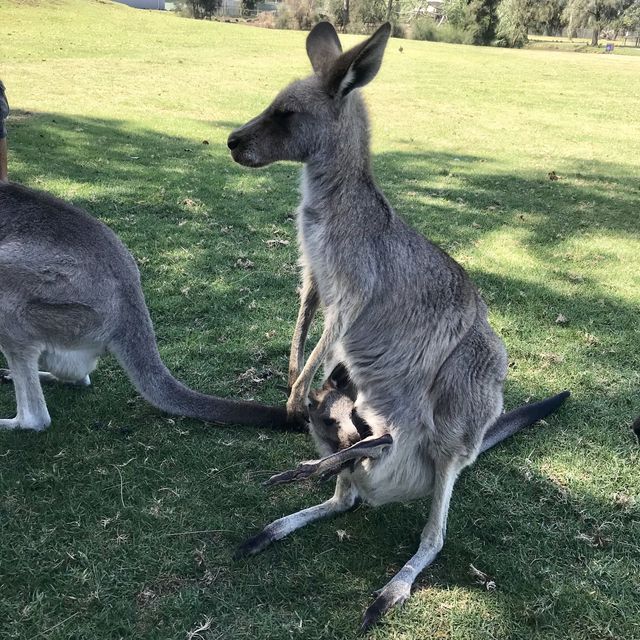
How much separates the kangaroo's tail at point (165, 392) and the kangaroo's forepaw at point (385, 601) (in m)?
0.83

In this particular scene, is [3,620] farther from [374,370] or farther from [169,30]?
[169,30]

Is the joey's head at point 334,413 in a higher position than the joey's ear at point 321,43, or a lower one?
lower

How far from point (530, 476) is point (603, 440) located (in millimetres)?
496

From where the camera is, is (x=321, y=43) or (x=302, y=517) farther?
(x=321, y=43)

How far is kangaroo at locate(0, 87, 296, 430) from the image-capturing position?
2527mm

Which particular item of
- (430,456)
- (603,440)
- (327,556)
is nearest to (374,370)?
(430,456)

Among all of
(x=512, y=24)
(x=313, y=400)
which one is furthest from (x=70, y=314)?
(x=512, y=24)

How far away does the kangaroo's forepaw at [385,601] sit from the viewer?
1964mm

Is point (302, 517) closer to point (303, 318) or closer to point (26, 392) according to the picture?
point (303, 318)

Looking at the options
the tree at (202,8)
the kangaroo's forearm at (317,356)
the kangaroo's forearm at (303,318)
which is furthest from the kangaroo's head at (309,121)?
the tree at (202,8)

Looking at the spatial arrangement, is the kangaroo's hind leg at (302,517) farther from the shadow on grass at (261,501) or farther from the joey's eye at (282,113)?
the joey's eye at (282,113)

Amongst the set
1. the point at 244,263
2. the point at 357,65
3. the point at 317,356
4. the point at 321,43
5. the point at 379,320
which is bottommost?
the point at 244,263

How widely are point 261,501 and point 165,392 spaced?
2.13ft

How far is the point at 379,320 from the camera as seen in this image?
221 centimetres
